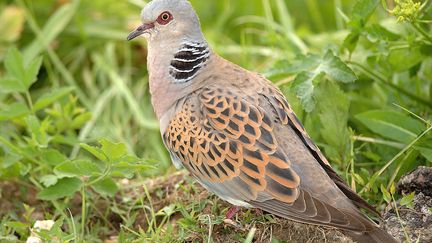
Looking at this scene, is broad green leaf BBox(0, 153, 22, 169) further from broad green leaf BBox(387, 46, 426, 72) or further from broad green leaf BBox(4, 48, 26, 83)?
broad green leaf BBox(387, 46, 426, 72)

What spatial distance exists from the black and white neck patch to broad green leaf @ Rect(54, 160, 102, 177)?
2.22 feet

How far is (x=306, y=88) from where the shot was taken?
15.8 ft

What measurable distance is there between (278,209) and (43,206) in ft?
5.92

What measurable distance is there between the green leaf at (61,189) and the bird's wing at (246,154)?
72 cm

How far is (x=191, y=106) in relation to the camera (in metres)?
4.41

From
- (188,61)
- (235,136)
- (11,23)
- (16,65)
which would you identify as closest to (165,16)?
(188,61)

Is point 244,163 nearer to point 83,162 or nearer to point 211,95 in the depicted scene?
point 211,95

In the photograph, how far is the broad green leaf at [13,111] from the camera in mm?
5230

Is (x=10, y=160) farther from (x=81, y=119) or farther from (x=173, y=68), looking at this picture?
(x=173, y=68)

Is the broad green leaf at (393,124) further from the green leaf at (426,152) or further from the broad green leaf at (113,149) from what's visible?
the broad green leaf at (113,149)

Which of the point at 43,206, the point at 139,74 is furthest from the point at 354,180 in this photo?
the point at 139,74

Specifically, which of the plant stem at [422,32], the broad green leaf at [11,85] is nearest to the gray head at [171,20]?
the broad green leaf at [11,85]

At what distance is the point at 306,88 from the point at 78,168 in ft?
4.54

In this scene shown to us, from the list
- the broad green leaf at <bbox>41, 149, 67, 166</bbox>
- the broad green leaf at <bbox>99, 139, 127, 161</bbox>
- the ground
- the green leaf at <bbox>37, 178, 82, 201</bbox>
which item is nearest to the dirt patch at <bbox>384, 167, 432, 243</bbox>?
the ground
